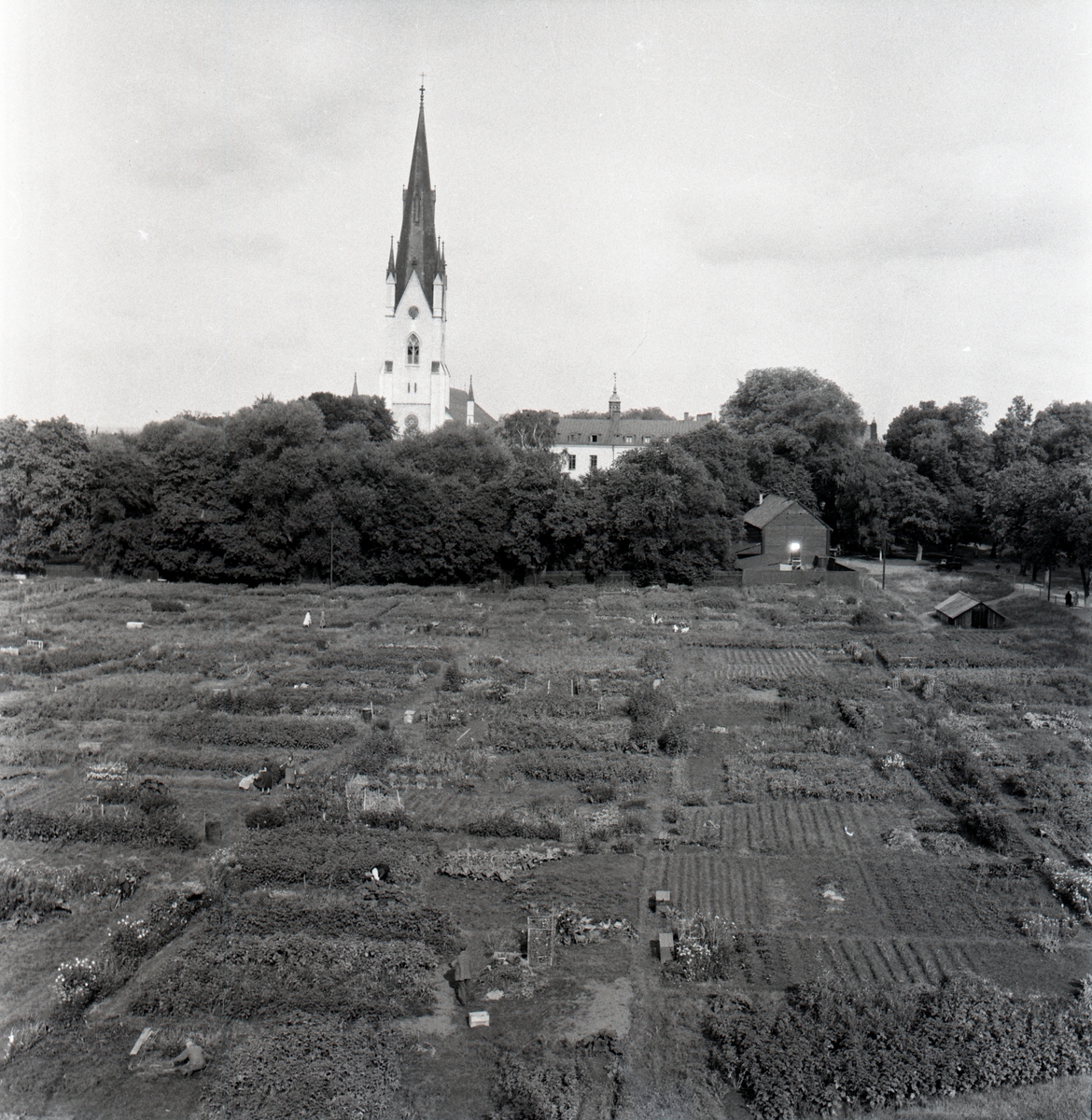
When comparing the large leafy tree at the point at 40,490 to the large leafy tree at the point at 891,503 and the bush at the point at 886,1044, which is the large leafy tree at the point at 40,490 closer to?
the large leafy tree at the point at 891,503

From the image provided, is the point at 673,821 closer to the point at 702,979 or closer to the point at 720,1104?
the point at 702,979

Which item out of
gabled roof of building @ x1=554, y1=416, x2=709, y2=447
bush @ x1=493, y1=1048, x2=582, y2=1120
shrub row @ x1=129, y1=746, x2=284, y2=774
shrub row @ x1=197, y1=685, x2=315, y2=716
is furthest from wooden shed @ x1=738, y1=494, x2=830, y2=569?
bush @ x1=493, y1=1048, x2=582, y2=1120

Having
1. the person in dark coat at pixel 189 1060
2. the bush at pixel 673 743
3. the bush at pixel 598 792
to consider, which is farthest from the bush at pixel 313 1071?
the bush at pixel 673 743

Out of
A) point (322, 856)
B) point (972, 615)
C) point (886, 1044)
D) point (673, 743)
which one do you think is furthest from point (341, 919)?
point (972, 615)

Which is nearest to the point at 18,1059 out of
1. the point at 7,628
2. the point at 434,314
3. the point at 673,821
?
the point at 673,821

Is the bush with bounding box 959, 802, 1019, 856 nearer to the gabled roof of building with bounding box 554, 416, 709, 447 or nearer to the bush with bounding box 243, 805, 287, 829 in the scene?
the bush with bounding box 243, 805, 287, 829
